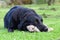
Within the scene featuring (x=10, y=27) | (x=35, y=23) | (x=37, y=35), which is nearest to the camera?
(x=37, y=35)

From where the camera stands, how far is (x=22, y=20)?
28.5 ft

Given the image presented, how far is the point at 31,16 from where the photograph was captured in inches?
340

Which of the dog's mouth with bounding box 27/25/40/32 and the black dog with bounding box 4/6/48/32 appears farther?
the black dog with bounding box 4/6/48/32

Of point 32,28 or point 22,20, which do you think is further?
point 22,20

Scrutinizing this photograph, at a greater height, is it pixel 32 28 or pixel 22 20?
pixel 22 20

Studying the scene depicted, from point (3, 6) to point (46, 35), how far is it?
15.3 meters

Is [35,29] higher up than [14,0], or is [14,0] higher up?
[35,29]

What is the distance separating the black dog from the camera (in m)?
8.49

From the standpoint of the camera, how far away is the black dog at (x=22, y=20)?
8.49 meters

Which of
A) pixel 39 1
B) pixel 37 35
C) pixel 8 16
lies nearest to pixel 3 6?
pixel 39 1

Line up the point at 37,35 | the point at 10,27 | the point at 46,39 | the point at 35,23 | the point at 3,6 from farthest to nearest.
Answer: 1. the point at 3,6
2. the point at 10,27
3. the point at 35,23
4. the point at 37,35
5. the point at 46,39

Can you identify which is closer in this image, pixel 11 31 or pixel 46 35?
pixel 46 35

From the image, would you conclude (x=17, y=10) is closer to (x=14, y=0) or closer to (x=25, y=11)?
(x=25, y=11)

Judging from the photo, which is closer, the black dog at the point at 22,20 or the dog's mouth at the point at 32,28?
the dog's mouth at the point at 32,28
